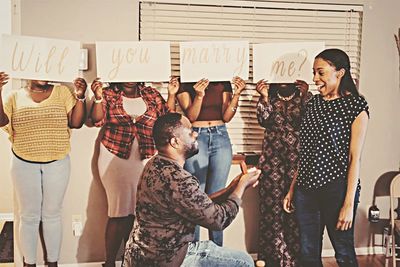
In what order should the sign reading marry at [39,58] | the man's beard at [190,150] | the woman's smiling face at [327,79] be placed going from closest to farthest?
the man's beard at [190,150], the sign reading marry at [39,58], the woman's smiling face at [327,79]

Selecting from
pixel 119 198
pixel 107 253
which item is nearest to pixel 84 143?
pixel 119 198

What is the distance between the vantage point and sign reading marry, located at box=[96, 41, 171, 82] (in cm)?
343

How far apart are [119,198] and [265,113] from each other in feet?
3.58

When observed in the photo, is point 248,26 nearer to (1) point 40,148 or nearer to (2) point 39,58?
Answer: (2) point 39,58

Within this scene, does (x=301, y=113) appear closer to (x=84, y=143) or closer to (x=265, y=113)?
(x=265, y=113)

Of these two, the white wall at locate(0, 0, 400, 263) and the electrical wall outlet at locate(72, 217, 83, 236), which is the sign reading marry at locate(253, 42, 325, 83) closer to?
the white wall at locate(0, 0, 400, 263)

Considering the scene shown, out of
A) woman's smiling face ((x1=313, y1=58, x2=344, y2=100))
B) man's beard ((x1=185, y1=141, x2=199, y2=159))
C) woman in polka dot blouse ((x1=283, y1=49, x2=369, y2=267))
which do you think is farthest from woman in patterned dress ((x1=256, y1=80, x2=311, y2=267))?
man's beard ((x1=185, y1=141, x2=199, y2=159))

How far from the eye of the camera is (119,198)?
11.6 feet

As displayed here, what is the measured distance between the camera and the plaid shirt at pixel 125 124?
3.51 m

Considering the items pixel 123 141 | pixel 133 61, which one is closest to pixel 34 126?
pixel 123 141

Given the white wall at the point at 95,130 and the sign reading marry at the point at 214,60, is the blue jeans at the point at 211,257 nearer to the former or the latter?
the white wall at the point at 95,130

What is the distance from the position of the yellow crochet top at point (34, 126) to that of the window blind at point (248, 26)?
727 mm

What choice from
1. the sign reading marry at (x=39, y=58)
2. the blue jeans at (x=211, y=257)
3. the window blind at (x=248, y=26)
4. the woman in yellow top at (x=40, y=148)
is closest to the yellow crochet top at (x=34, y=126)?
the woman in yellow top at (x=40, y=148)

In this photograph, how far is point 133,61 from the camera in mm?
3457
